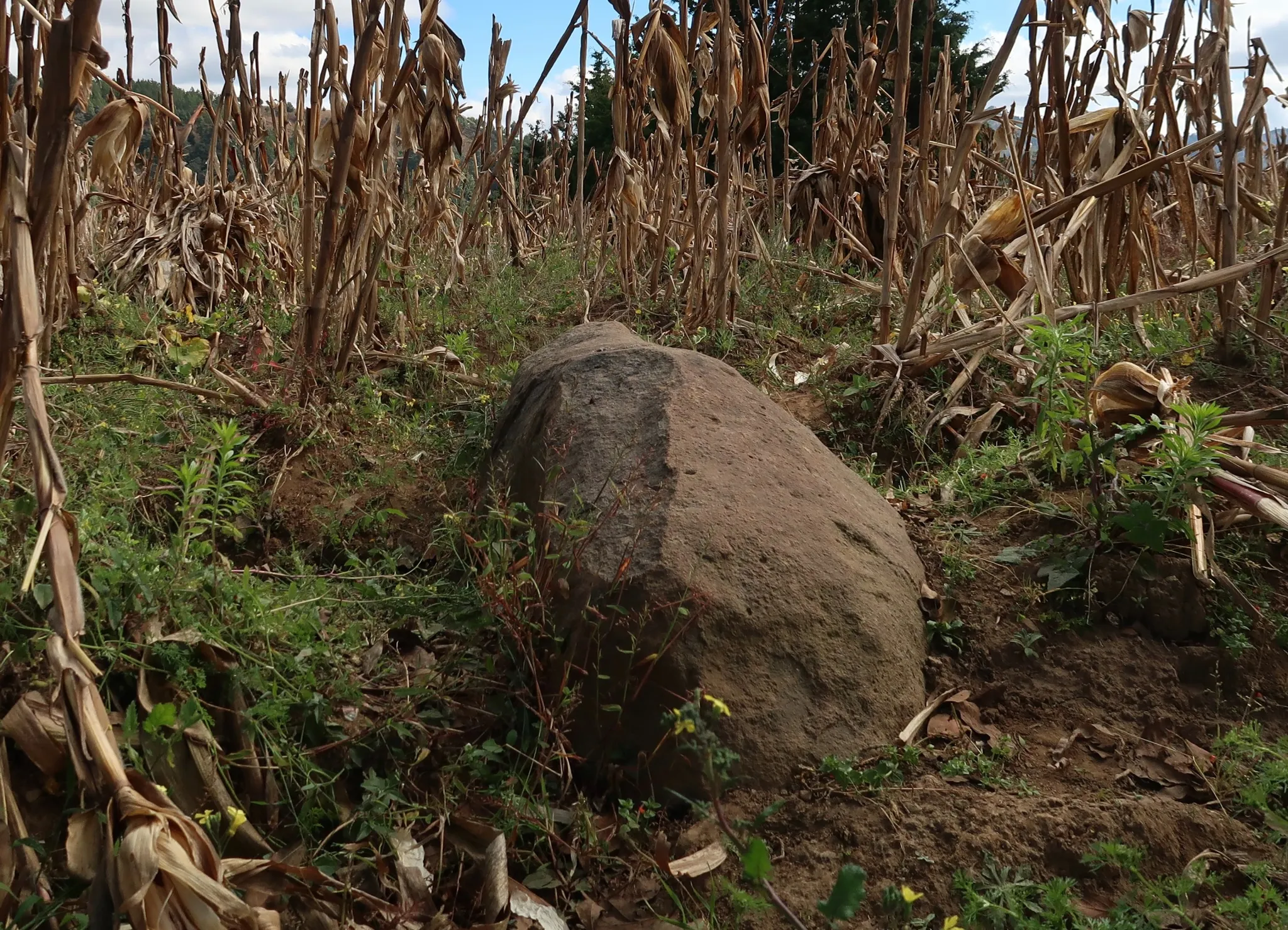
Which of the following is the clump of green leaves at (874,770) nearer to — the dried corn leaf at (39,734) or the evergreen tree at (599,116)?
the dried corn leaf at (39,734)

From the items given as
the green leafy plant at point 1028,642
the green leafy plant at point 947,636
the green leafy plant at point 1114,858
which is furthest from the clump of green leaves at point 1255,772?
the green leafy plant at point 947,636

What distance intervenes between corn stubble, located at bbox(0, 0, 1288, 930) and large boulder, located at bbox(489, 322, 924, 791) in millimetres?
738

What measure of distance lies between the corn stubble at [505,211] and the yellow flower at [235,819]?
100 millimetres

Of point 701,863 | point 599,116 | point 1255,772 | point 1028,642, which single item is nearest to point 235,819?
point 701,863

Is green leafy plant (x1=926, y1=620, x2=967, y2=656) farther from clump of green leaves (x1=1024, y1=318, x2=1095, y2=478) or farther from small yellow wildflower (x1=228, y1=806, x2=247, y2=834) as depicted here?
small yellow wildflower (x1=228, y1=806, x2=247, y2=834)

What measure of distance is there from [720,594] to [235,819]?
39.7 inches

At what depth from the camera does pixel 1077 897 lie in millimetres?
1702

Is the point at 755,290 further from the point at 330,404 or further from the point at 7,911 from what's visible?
the point at 7,911

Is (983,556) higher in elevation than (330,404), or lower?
lower

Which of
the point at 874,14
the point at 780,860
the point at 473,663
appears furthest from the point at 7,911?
the point at 874,14

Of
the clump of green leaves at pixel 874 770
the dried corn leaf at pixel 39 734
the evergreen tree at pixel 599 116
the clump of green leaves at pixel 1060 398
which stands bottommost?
the clump of green leaves at pixel 874 770

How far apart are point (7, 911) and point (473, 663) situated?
94cm

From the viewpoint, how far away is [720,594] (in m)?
2.04

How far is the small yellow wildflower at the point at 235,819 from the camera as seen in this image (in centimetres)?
167
